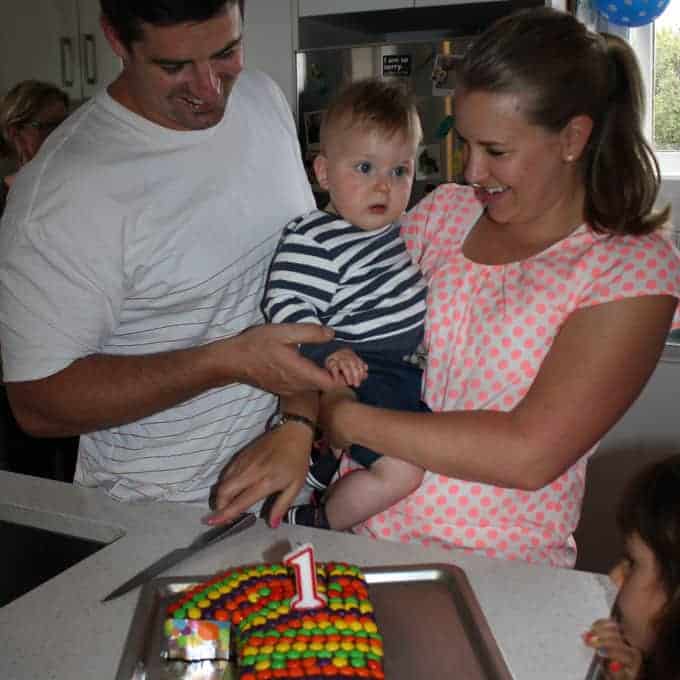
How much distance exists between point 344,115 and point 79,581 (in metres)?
0.83

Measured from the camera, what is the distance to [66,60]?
12.3ft

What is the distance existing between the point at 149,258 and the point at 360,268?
1.14 ft

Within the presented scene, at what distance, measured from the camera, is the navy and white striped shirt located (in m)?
1.47

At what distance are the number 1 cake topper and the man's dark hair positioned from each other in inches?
33.1

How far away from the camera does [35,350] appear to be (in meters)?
1.42

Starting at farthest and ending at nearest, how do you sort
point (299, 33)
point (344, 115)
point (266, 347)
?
point (299, 33) → point (344, 115) → point (266, 347)

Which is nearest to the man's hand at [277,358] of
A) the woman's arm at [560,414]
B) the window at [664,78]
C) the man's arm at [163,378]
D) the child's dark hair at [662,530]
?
the man's arm at [163,378]

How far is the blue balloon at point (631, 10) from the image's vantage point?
3.00 m

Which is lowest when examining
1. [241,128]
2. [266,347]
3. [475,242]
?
[266,347]

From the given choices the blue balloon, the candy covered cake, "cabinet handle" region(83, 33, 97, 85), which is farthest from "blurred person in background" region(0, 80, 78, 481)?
the candy covered cake

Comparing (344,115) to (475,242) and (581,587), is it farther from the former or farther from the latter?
(581,587)

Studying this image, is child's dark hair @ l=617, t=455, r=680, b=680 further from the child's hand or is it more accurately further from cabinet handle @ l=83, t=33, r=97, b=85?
cabinet handle @ l=83, t=33, r=97, b=85

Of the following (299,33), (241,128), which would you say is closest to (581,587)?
(241,128)

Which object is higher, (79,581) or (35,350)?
(35,350)
